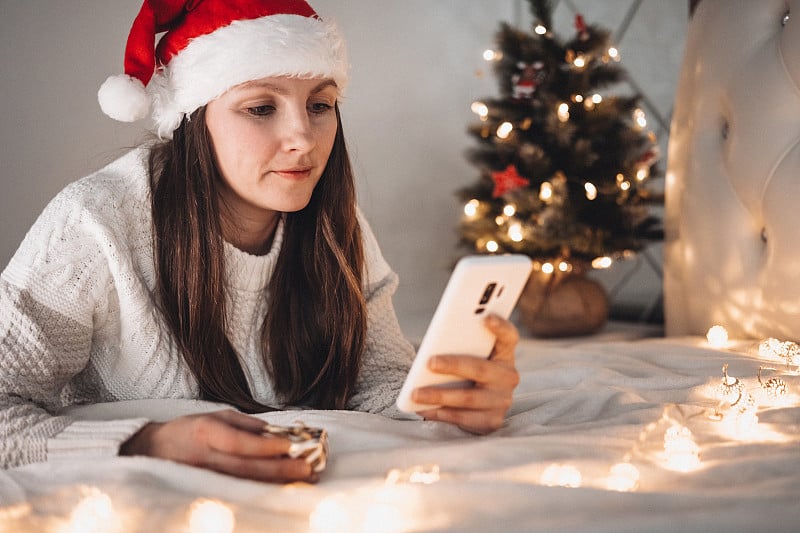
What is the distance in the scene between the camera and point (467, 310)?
801 mm

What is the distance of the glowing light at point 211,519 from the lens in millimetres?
607

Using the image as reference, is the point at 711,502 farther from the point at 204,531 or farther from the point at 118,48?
the point at 118,48

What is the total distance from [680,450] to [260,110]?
70cm

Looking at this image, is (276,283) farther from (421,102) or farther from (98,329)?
(421,102)

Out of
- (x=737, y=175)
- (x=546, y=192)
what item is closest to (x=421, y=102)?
(x=546, y=192)

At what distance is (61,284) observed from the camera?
37.5 inches

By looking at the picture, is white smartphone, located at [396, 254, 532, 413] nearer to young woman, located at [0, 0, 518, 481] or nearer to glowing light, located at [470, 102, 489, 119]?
young woman, located at [0, 0, 518, 481]

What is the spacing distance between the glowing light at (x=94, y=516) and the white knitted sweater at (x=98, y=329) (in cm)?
13

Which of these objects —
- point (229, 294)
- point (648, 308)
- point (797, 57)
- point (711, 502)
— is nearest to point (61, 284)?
point (229, 294)

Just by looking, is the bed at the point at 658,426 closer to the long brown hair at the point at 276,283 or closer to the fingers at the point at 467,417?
the fingers at the point at 467,417

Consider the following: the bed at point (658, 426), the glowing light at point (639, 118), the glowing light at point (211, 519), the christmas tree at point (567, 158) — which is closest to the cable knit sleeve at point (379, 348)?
the bed at point (658, 426)

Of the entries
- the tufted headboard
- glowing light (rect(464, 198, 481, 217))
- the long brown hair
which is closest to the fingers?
the long brown hair

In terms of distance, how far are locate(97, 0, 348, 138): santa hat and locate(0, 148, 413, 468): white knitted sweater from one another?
0.10m

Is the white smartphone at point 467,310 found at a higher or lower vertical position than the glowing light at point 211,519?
higher
